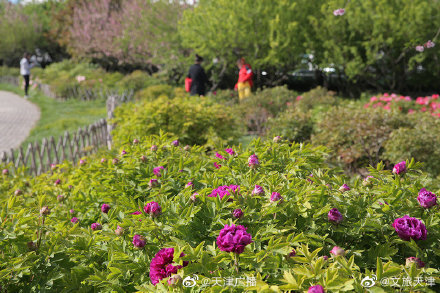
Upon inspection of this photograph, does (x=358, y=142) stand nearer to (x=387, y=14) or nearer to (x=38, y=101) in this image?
(x=387, y=14)

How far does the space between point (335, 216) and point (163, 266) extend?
0.77m

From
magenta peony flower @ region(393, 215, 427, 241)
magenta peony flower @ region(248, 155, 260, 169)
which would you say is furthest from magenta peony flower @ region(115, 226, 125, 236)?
magenta peony flower @ region(393, 215, 427, 241)

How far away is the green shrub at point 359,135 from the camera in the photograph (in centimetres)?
615

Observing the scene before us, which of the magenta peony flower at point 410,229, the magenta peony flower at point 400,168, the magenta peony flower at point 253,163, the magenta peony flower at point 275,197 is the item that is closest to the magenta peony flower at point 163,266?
the magenta peony flower at point 275,197

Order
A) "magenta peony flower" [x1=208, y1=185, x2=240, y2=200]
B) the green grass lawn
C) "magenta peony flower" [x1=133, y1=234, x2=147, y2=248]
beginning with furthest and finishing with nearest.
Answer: the green grass lawn < "magenta peony flower" [x1=208, y1=185, x2=240, y2=200] < "magenta peony flower" [x1=133, y1=234, x2=147, y2=248]

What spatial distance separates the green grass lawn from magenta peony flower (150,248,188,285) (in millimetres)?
8666

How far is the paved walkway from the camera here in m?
10.0

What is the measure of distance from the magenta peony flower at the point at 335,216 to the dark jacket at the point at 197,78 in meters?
8.64

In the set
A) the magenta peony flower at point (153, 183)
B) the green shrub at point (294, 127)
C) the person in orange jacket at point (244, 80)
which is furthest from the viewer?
the person in orange jacket at point (244, 80)

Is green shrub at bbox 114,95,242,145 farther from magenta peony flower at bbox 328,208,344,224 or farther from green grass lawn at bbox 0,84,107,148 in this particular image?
green grass lawn at bbox 0,84,107,148

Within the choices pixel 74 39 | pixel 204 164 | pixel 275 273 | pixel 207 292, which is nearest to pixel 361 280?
pixel 275 273

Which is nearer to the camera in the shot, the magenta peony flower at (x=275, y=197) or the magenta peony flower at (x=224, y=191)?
the magenta peony flower at (x=275, y=197)

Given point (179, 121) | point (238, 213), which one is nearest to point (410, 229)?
point (238, 213)

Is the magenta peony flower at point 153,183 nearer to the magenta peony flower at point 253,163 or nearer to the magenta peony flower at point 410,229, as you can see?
the magenta peony flower at point 253,163
